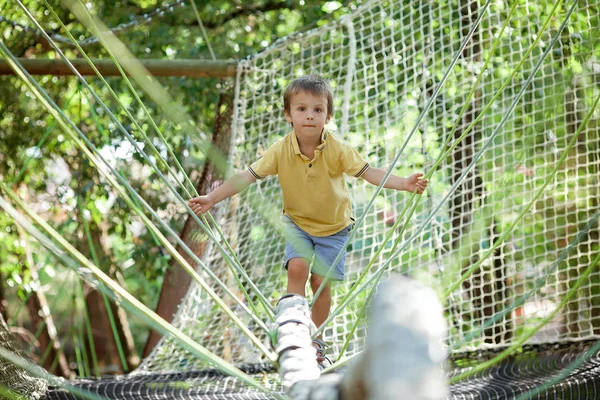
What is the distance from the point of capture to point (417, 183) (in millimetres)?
1442

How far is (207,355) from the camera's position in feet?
3.15

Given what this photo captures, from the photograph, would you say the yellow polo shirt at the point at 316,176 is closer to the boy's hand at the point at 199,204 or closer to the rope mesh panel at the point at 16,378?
the boy's hand at the point at 199,204

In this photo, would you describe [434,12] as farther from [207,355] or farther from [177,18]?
[207,355]

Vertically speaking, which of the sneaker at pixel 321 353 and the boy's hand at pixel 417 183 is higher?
the boy's hand at pixel 417 183

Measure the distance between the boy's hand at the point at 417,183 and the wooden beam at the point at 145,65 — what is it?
1.22 m

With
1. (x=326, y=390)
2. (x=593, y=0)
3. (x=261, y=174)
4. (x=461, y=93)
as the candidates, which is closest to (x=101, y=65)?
(x=261, y=174)

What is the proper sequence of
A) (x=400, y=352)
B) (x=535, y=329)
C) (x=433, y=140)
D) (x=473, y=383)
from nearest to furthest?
(x=400, y=352), (x=535, y=329), (x=473, y=383), (x=433, y=140)

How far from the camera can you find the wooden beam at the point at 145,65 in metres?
2.43

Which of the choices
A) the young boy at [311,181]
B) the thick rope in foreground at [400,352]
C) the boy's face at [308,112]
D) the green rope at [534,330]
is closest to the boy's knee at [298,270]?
the young boy at [311,181]

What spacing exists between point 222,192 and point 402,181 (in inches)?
15.0

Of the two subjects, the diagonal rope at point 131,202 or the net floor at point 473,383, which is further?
the net floor at point 473,383

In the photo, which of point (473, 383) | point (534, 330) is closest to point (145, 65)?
point (473, 383)

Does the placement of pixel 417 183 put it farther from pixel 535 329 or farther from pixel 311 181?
pixel 535 329

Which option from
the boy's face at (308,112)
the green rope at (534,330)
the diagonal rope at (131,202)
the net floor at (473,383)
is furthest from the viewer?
the net floor at (473,383)
